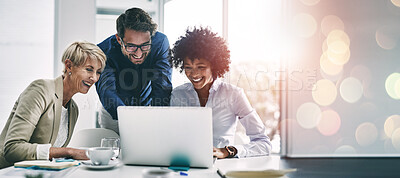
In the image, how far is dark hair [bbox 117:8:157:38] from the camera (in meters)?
2.86

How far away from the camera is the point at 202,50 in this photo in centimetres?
276

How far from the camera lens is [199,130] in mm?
1328

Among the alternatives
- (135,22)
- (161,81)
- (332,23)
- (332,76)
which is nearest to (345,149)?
(332,76)

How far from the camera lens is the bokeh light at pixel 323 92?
4.62 meters

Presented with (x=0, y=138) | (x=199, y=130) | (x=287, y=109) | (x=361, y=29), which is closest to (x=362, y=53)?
(x=361, y=29)

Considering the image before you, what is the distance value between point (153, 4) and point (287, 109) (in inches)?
103

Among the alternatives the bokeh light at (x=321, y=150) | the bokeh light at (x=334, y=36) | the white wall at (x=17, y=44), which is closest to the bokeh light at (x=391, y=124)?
the bokeh light at (x=321, y=150)

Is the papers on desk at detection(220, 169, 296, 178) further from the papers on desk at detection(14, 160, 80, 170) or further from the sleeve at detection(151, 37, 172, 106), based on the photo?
the sleeve at detection(151, 37, 172, 106)

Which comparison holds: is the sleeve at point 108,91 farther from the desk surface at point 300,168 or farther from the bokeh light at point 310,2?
the bokeh light at point 310,2

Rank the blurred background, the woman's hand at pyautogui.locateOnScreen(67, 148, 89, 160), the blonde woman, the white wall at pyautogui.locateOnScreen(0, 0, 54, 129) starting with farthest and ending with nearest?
1. the blurred background
2. the white wall at pyautogui.locateOnScreen(0, 0, 54, 129)
3. the blonde woman
4. the woman's hand at pyautogui.locateOnScreen(67, 148, 89, 160)

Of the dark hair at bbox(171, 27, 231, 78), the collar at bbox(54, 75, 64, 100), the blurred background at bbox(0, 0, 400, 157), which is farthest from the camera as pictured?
the blurred background at bbox(0, 0, 400, 157)

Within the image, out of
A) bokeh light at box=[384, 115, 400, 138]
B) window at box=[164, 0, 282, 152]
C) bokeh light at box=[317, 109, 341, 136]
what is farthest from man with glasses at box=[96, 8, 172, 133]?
bokeh light at box=[384, 115, 400, 138]

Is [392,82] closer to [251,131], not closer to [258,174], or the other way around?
[251,131]

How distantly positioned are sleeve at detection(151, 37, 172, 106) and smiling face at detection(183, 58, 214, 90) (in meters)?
0.22
